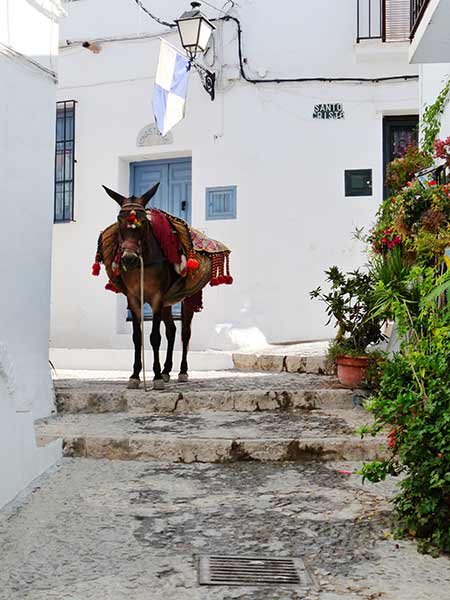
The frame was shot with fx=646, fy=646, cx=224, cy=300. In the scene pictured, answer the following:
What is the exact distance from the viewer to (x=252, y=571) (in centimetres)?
251

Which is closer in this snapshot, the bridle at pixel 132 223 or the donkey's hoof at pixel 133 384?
the bridle at pixel 132 223

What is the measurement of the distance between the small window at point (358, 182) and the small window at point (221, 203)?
151 cm

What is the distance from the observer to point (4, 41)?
4680mm

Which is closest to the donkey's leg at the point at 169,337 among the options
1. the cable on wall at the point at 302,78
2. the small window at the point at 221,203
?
the small window at the point at 221,203

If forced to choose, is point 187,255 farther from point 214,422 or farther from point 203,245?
point 214,422

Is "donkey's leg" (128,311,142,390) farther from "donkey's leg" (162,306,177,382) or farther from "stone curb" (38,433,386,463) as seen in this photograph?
"stone curb" (38,433,386,463)

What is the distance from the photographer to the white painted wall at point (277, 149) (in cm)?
849

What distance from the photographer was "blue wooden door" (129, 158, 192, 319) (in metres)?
9.38

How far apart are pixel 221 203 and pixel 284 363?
2.77m

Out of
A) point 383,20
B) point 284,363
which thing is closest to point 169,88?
point 383,20

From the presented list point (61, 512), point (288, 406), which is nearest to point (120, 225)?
point (288, 406)

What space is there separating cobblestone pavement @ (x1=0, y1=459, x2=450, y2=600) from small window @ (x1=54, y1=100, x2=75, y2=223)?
20.4 ft

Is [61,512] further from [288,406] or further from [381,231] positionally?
[381,231]

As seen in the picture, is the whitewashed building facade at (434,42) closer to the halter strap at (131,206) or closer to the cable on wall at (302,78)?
the cable on wall at (302,78)
